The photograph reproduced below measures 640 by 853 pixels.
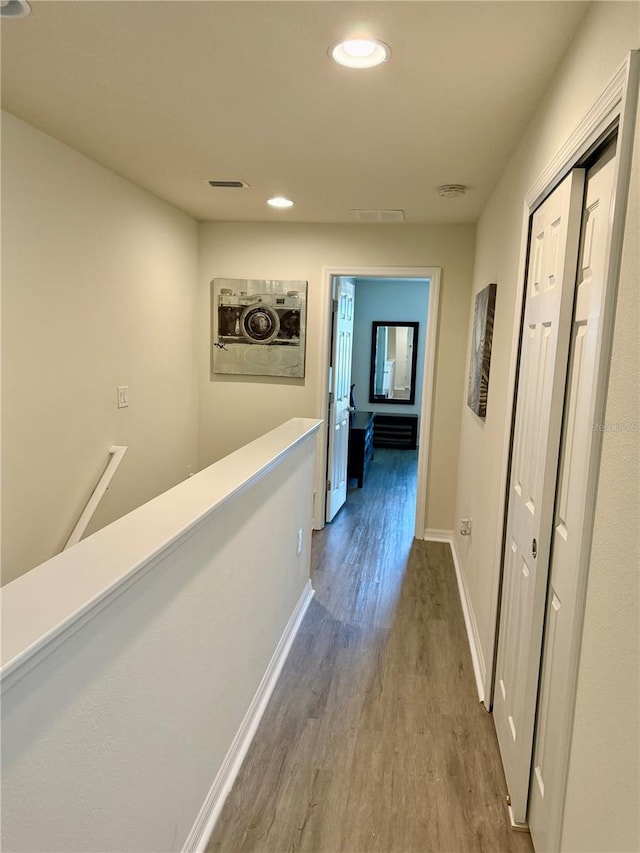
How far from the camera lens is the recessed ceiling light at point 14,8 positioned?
148 centimetres

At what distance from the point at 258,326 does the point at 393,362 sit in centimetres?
411

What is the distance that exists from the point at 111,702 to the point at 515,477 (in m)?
1.53

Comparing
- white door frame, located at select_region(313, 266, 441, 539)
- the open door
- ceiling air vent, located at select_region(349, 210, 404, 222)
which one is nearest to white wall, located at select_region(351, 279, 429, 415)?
the open door

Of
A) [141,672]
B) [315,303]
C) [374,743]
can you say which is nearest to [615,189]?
[141,672]

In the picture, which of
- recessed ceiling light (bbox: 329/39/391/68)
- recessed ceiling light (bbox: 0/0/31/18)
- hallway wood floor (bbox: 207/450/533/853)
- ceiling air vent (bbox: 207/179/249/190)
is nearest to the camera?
recessed ceiling light (bbox: 0/0/31/18)

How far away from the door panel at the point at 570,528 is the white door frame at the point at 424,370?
2599mm

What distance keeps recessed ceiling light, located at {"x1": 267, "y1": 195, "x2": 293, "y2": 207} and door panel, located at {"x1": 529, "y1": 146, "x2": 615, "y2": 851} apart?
7.62ft

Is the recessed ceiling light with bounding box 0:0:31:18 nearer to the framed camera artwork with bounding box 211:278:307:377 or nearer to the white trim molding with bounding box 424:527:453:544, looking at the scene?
the framed camera artwork with bounding box 211:278:307:377

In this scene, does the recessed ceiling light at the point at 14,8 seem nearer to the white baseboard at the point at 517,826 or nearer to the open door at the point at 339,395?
the white baseboard at the point at 517,826

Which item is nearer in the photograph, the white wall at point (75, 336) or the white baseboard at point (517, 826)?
the white baseboard at point (517, 826)

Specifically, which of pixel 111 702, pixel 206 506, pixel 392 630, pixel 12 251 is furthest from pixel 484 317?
pixel 111 702

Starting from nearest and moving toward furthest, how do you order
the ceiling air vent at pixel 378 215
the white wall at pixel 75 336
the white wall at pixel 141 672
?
1. the white wall at pixel 141 672
2. the white wall at pixel 75 336
3. the ceiling air vent at pixel 378 215

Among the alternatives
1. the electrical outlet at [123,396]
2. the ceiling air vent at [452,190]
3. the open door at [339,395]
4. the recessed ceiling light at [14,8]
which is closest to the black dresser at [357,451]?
the open door at [339,395]

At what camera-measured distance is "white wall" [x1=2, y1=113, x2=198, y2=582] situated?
2.39 metres
